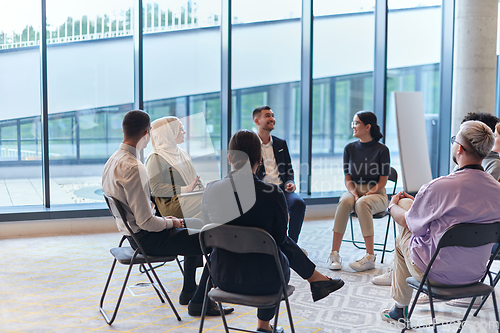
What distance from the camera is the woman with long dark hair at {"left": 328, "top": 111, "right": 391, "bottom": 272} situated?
416 centimetres

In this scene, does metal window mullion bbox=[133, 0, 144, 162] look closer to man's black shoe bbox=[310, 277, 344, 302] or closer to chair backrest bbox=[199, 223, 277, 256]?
man's black shoe bbox=[310, 277, 344, 302]

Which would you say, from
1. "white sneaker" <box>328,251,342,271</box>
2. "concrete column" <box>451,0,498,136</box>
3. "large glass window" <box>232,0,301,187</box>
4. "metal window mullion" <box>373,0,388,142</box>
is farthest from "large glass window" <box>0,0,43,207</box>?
"concrete column" <box>451,0,498,136</box>

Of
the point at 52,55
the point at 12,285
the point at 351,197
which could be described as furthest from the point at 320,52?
the point at 12,285

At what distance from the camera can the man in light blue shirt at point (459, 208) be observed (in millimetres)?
2344

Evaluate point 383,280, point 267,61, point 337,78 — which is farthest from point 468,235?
point 337,78

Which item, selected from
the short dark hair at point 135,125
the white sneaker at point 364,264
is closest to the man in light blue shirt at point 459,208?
the white sneaker at point 364,264

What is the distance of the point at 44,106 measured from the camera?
539cm

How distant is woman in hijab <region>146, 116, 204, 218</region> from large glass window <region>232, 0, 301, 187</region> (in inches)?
103

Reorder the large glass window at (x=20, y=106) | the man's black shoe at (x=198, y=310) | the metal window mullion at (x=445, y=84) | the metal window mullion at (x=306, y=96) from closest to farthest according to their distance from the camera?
the man's black shoe at (x=198, y=310)
the large glass window at (x=20, y=106)
the metal window mullion at (x=306, y=96)
the metal window mullion at (x=445, y=84)

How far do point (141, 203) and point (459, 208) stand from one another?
1773mm

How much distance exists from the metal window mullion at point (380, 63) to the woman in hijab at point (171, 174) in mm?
3864

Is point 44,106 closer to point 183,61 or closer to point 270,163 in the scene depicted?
point 183,61

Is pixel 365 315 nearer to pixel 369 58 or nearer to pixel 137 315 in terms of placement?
pixel 137 315

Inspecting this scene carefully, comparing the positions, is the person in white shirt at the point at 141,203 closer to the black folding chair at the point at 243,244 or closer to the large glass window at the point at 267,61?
the black folding chair at the point at 243,244
